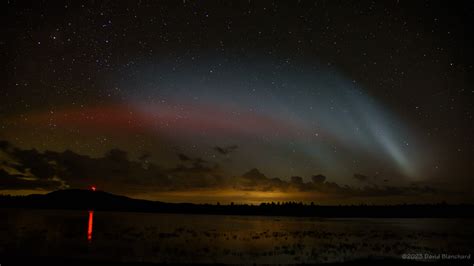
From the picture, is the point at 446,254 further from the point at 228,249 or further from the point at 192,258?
the point at 192,258

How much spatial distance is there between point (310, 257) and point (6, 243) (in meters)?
27.6

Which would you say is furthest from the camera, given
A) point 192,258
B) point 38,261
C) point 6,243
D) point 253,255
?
point 6,243

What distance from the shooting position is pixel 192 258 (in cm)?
3269

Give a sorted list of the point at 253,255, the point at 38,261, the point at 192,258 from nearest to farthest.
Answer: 1. the point at 38,261
2. the point at 192,258
3. the point at 253,255

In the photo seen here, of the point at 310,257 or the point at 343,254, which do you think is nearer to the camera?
the point at 310,257

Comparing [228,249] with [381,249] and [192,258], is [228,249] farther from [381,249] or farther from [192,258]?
[381,249]

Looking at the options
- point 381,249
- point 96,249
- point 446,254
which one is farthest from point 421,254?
point 96,249

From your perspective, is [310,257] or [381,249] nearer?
[310,257]

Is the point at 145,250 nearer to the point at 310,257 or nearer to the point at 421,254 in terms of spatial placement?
the point at 310,257

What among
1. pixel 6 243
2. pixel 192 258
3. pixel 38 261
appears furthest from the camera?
pixel 6 243

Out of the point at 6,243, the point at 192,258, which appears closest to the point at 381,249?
the point at 192,258

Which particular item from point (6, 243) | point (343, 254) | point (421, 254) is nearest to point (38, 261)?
point (6, 243)

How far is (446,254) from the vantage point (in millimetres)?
36438

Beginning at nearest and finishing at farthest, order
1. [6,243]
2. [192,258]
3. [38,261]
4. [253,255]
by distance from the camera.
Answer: [38,261], [192,258], [253,255], [6,243]
